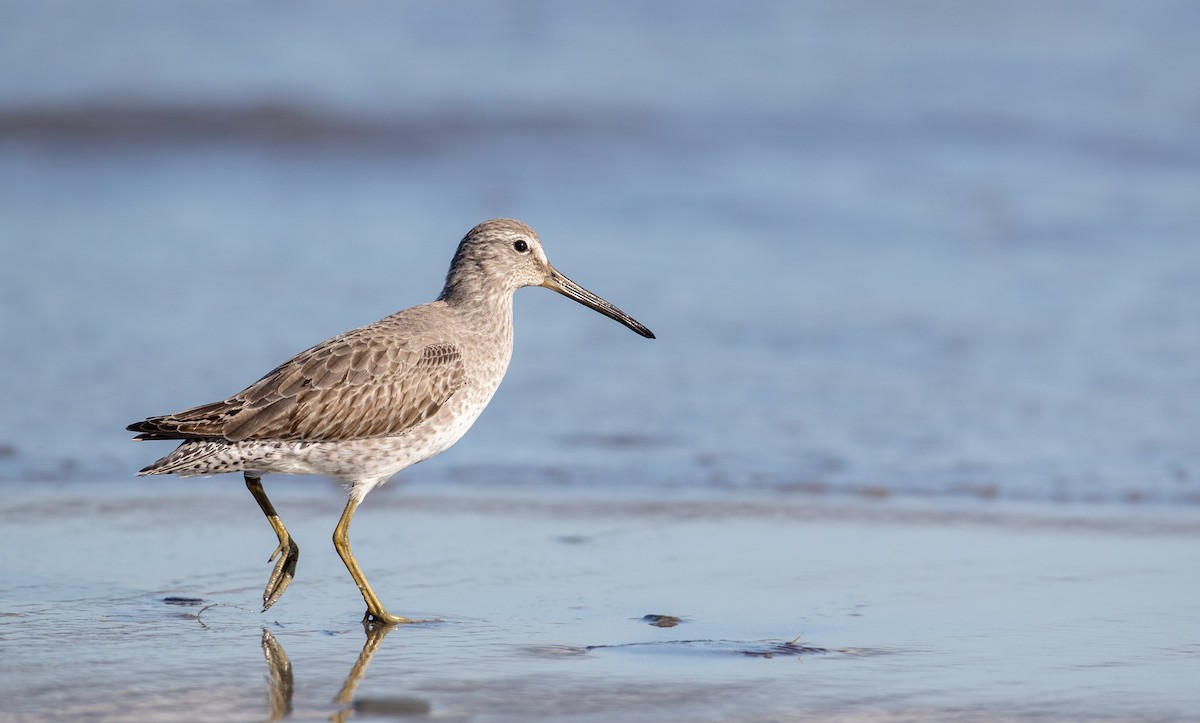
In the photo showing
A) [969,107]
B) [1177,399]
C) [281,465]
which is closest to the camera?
[281,465]

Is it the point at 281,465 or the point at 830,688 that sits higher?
the point at 281,465

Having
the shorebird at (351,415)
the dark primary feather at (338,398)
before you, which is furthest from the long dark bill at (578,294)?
the dark primary feather at (338,398)

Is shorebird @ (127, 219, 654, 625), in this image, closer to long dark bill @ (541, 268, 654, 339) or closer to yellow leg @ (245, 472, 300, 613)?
yellow leg @ (245, 472, 300, 613)

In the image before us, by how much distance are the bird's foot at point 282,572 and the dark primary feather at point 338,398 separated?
0.40 meters

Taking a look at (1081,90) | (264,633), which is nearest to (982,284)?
(1081,90)

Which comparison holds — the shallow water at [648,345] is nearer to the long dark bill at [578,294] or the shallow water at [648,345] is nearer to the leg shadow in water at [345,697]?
the leg shadow in water at [345,697]

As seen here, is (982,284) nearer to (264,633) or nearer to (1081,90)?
(1081,90)

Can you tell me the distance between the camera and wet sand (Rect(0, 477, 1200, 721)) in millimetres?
4562

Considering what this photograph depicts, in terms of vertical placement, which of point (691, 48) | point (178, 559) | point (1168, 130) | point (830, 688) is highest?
point (691, 48)

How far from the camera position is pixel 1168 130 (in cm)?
1362

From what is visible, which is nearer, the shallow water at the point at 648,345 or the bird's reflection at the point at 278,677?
the bird's reflection at the point at 278,677

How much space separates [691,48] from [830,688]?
12.3 m

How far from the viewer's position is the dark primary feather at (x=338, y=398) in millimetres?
5617

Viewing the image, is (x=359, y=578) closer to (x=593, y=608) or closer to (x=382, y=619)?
(x=382, y=619)
